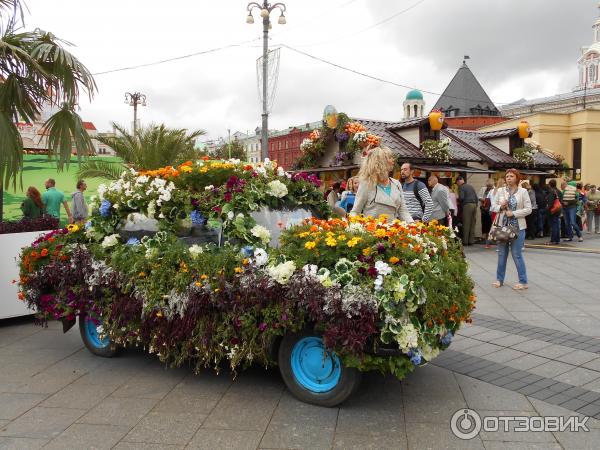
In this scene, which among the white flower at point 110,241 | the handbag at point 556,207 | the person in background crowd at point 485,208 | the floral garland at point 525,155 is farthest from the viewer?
the floral garland at point 525,155

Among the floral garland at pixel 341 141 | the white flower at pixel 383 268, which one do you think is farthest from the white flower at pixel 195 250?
the floral garland at pixel 341 141

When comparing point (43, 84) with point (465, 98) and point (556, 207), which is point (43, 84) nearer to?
point (556, 207)

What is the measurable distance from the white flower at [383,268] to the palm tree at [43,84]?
516cm

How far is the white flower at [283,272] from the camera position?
384cm

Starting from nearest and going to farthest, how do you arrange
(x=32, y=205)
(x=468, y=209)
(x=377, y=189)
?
(x=377, y=189) → (x=32, y=205) → (x=468, y=209)

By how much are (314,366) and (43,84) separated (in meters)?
5.71

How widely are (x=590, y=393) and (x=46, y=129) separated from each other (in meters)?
7.14

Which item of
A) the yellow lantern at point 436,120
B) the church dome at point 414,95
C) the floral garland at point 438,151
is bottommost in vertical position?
the floral garland at point 438,151

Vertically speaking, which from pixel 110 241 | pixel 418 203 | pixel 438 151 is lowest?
pixel 110 241

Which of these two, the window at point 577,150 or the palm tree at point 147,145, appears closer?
the palm tree at point 147,145

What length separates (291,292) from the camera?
377 cm

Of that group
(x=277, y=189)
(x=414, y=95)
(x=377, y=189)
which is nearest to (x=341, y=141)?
(x=377, y=189)

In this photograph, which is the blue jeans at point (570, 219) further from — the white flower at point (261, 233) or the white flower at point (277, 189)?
the white flower at point (261, 233)

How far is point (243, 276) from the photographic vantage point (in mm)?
4008
